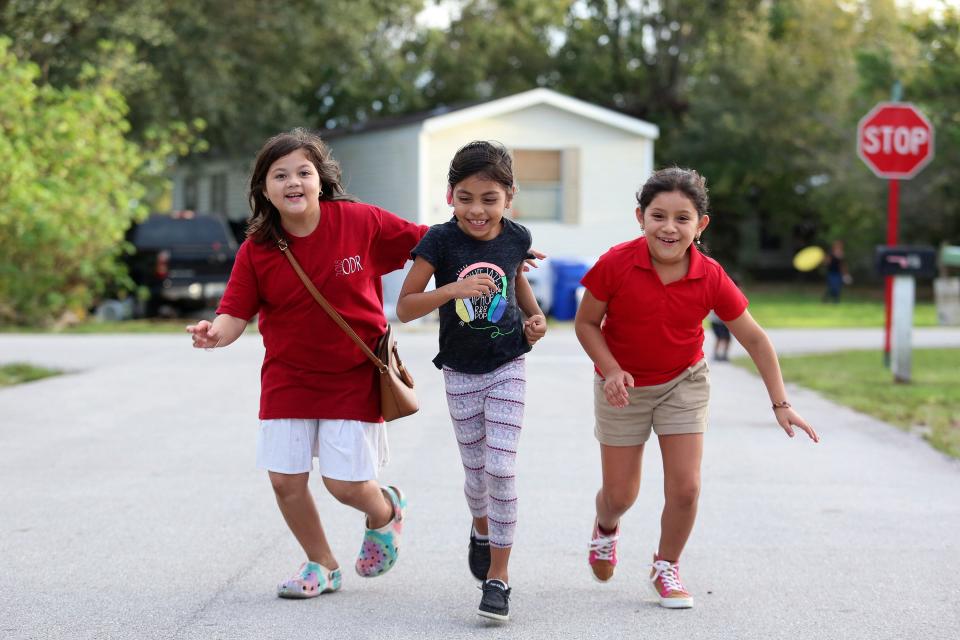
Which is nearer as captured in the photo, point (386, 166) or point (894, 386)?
point (894, 386)

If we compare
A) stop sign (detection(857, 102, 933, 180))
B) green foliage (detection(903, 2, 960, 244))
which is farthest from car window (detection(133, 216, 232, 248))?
green foliage (detection(903, 2, 960, 244))

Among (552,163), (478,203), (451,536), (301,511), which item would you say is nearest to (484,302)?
(478,203)

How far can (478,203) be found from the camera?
4.80 m

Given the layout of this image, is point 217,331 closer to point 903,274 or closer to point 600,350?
point 600,350

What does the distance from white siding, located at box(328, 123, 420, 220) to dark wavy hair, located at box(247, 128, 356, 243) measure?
69.6 feet

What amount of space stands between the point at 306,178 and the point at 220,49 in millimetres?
24060

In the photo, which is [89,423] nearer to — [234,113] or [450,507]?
[450,507]

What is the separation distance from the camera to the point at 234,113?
29.0 m

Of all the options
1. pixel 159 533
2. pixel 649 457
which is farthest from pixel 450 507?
pixel 649 457

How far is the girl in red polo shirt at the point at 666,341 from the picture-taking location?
16.2ft

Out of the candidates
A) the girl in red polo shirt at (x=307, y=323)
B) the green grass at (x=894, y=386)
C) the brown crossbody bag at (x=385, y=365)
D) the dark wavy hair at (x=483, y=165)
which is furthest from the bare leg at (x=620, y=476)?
the green grass at (x=894, y=386)

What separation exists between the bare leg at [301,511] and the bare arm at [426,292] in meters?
0.75

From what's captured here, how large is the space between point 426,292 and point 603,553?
4.22ft

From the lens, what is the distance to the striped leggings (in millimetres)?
4863
